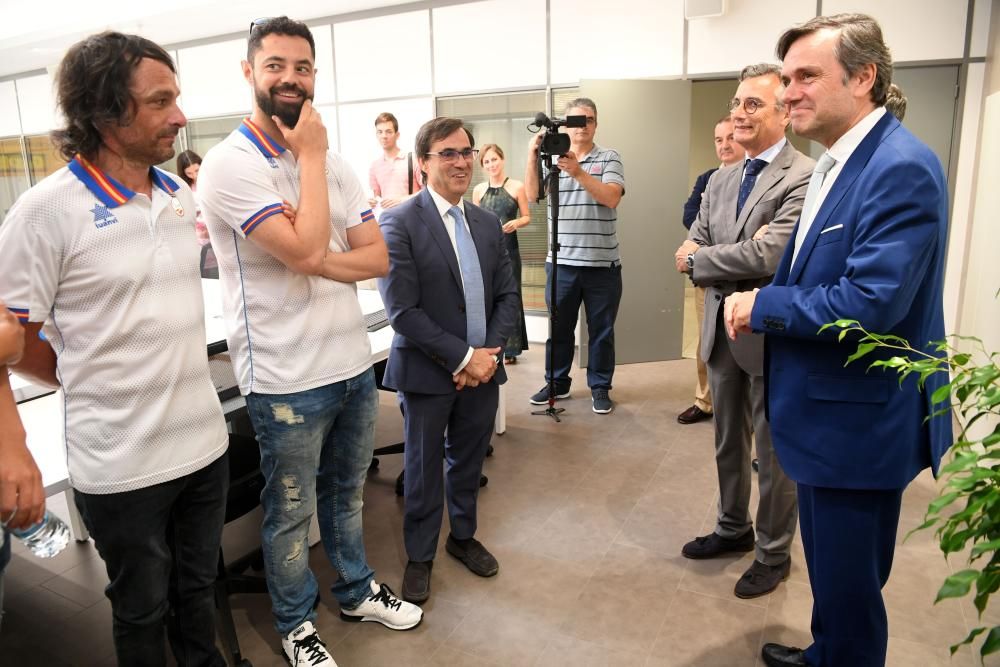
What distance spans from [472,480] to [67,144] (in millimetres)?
1616

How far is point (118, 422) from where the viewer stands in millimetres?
1426

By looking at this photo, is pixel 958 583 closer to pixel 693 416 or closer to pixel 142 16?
pixel 693 416

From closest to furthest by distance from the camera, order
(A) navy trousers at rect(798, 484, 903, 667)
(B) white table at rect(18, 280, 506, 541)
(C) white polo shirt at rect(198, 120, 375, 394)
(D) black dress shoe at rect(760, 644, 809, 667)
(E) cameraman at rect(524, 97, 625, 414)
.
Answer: (A) navy trousers at rect(798, 484, 903, 667), (C) white polo shirt at rect(198, 120, 375, 394), (B) white table at rect(18, 280, 506, 541), (D) black dress shoe at rect(760, 644, 809, 667), (E) cameraman at rect(524, 97, 625, 414)

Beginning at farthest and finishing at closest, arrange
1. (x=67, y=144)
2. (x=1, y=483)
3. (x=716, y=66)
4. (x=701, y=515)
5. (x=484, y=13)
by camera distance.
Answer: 1. (x=484, y=13)
2. (x=716, y=66)
3. (x=701, y=515)
4. (x=67, y=144)
5. (x=1, y=483)

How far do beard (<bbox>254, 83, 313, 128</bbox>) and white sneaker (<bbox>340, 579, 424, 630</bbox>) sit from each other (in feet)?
4.84

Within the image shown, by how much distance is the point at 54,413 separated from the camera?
221 cm

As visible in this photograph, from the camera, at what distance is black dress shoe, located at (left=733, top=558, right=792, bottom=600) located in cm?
232

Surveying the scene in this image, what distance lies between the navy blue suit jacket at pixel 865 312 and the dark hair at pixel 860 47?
93 millimetres

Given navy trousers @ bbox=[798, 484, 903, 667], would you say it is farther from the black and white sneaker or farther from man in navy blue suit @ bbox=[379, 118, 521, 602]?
the black and white sneaker

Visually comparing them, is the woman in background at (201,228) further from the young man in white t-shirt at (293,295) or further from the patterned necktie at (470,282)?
the young man in white t-shirt at (293,295)

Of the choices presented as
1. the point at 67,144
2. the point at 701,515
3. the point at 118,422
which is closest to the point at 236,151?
the point at 67,144

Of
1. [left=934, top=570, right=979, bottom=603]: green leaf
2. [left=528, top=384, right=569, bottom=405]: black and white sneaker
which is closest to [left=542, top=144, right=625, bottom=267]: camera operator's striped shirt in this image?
[left=528, top=384, right=569, bottom=405]: black and white sneaker

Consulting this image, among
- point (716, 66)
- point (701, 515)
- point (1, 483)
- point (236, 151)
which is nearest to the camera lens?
point (1, 483)

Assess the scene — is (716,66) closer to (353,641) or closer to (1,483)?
(353,641)
